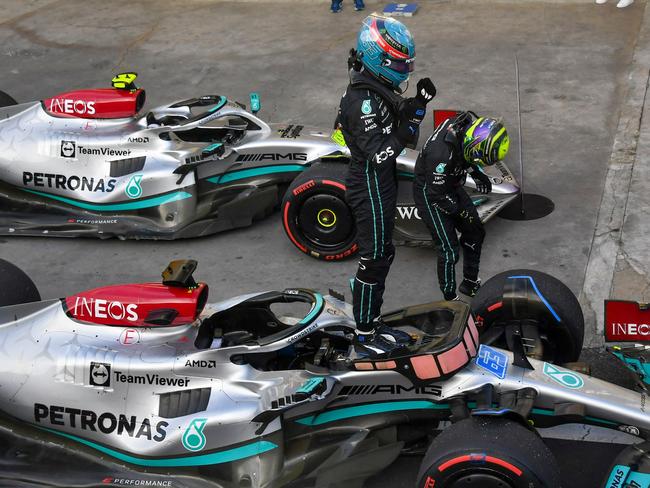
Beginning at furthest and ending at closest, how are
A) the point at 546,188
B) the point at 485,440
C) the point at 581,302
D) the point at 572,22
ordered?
1. the point at 572,22
2. the point at 546,188
3. the point at 581,302
4. the point at 485,440

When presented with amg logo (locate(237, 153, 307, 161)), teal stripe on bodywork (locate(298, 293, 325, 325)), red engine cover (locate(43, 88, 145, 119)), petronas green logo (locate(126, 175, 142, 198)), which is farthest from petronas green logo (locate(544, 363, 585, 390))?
red engine cover (locate(43, 88, 145, 119))

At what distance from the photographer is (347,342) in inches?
244

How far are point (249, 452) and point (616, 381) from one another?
2.56m

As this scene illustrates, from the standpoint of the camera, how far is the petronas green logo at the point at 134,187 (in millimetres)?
8789

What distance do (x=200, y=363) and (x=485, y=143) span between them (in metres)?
2.50

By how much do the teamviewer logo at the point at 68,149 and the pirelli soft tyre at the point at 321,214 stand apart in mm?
2031

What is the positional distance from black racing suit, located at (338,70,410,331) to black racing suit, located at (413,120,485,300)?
3.04ft

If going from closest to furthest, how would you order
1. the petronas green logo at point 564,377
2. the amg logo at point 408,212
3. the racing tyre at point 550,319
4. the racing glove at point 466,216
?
the petronas green logo at point 564,377, the racing tyre at point 550,319, the racing glove at point 466,216, the amg logo at point 408,212

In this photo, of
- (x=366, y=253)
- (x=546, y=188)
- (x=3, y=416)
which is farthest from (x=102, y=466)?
(x=546, y=188)

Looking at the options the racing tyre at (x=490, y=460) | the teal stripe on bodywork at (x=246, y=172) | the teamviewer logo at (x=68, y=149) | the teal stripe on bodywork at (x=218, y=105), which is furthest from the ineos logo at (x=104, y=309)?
the teal stripe on bodywork at (x=218, y=105)

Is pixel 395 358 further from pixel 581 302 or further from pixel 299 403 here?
pixel 581 302

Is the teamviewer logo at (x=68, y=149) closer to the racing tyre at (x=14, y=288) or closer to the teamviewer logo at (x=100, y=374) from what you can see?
the racing tyre at (x=14, y=288)

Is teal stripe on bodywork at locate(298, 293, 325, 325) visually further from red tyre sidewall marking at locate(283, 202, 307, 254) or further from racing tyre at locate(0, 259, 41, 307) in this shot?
red tyre sidewall marking at locate(283, 202, 307, 254)

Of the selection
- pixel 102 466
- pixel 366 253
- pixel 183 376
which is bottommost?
pixel 102 466
